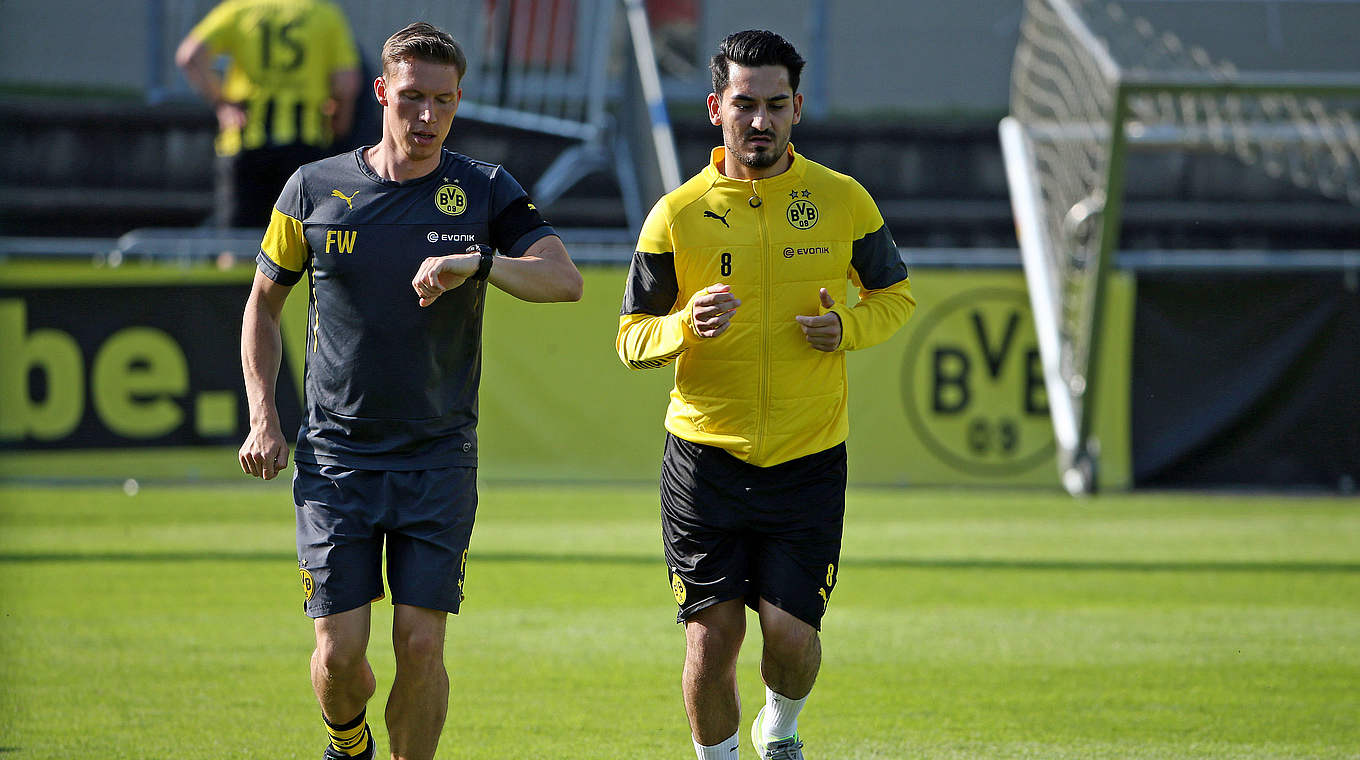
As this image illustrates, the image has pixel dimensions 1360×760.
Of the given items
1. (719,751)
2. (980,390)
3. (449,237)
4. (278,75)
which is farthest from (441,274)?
(278,75)

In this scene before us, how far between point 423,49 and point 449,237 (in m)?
0.55

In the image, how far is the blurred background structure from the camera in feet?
46.8

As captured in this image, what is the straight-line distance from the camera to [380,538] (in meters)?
4.97

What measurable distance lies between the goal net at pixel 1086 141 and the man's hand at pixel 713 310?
7516mm

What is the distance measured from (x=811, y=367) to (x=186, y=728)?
106 inches

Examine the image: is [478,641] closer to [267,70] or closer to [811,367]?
[811,367]

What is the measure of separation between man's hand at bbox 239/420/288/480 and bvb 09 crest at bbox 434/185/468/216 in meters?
0.81

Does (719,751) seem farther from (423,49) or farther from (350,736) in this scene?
(423,49)

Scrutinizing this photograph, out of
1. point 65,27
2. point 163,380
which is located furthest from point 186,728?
point 65,27

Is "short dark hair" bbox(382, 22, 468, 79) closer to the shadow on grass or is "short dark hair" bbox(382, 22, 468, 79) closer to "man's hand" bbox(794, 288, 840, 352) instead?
"man's hand" bbox(794, 288, 840, 352)

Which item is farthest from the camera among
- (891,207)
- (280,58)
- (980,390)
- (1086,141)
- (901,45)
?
(901,45)

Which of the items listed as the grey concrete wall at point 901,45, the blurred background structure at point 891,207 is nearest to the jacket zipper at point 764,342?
the blurred background structure at point 891,207

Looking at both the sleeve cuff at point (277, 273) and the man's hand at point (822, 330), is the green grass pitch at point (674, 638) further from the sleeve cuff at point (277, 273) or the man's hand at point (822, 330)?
the sleeve cuff at point (277, 273)

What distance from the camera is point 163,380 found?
13719 millimetres
